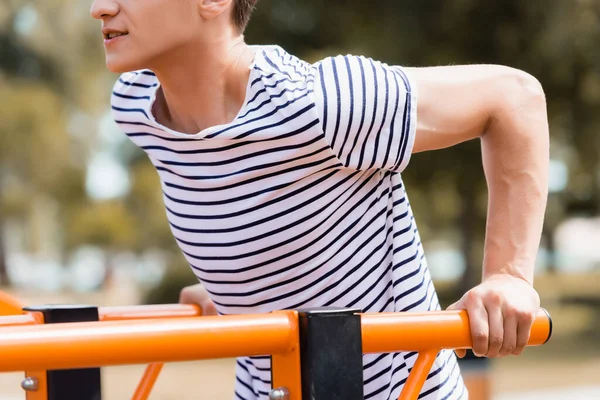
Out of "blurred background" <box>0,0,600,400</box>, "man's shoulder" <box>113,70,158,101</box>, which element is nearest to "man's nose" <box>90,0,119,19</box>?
"man's shoulder" <box>113,70,158,101</box>

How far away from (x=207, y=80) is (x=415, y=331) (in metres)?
0.58

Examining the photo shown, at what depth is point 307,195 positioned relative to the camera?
146 centimetres

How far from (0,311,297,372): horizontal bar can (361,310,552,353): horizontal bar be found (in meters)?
0.11

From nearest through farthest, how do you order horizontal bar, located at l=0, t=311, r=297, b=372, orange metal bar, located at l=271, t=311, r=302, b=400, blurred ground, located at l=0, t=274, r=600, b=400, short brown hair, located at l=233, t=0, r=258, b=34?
horizontal bar, located at l=0, t=311, r=297, b=372 → orange metal bar, located at l=271, t=311, r=302, b=400 → short brown hair, located at l=233, t=0, r=258, b=34 → blurred ground, located at l=0, t=274, r=600, b=400

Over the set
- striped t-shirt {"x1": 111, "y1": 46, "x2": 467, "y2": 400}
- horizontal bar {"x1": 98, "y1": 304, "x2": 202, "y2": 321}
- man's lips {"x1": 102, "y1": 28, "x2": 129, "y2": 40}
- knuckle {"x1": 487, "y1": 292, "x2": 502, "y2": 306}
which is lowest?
knuckle {"x1": 487, "y1": 292, "x2": 502, "y2": 306}

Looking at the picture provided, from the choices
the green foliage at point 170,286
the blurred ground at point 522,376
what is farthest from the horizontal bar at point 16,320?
the green foliage at point 170,286

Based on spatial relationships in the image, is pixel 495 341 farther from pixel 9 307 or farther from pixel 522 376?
pixel 522 376

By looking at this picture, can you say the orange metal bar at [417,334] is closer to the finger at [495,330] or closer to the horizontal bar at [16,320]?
the finger at [495,330]

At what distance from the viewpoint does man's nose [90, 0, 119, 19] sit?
1447mm

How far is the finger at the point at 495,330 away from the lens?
1.26 m

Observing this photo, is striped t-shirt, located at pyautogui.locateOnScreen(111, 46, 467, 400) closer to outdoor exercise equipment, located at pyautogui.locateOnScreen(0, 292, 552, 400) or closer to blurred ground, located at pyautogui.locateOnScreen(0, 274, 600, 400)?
outdoor exercise equipment, located at pyautogui.locateOnScreen(0, 292, 552, 400)

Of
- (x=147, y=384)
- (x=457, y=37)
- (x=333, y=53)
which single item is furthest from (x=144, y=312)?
(x=457, y=37)

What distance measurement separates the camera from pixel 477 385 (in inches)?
169

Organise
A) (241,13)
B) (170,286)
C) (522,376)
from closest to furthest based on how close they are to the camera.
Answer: (241,13), (522,376), (170,286)
